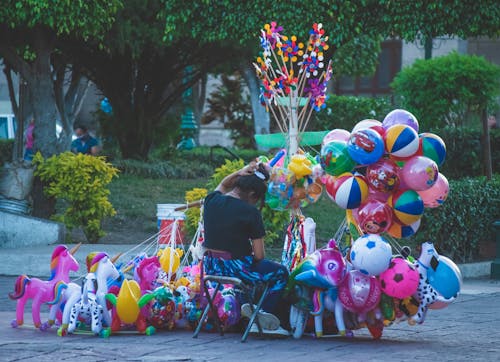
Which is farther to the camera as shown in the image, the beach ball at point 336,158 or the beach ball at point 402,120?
the beach ball at point 402,120

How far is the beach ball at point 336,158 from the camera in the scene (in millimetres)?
8320

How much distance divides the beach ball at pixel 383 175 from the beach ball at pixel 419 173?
0.08 meters

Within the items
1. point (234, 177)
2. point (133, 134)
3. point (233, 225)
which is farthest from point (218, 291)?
point (133, 134)

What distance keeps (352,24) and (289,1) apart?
1.00 m

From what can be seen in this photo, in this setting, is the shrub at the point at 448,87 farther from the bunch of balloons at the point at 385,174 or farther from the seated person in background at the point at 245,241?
the seated person in background at the point at 245,241

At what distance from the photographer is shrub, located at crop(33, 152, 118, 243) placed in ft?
47.4

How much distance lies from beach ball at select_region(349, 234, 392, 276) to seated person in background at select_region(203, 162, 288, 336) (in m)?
0.71

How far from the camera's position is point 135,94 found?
85.5ft

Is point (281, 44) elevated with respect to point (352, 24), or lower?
lower

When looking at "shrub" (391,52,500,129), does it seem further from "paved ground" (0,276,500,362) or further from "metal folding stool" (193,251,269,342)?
"metal folding stool" (193,251,269,342)

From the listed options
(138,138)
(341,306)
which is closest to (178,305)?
(341,306)

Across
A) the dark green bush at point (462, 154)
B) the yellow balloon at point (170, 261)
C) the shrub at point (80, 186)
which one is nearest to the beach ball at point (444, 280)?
the yellow balloon at point (170, 261)

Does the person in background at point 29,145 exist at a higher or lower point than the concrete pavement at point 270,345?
higher

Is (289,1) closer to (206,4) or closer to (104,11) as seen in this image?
(206,4)
